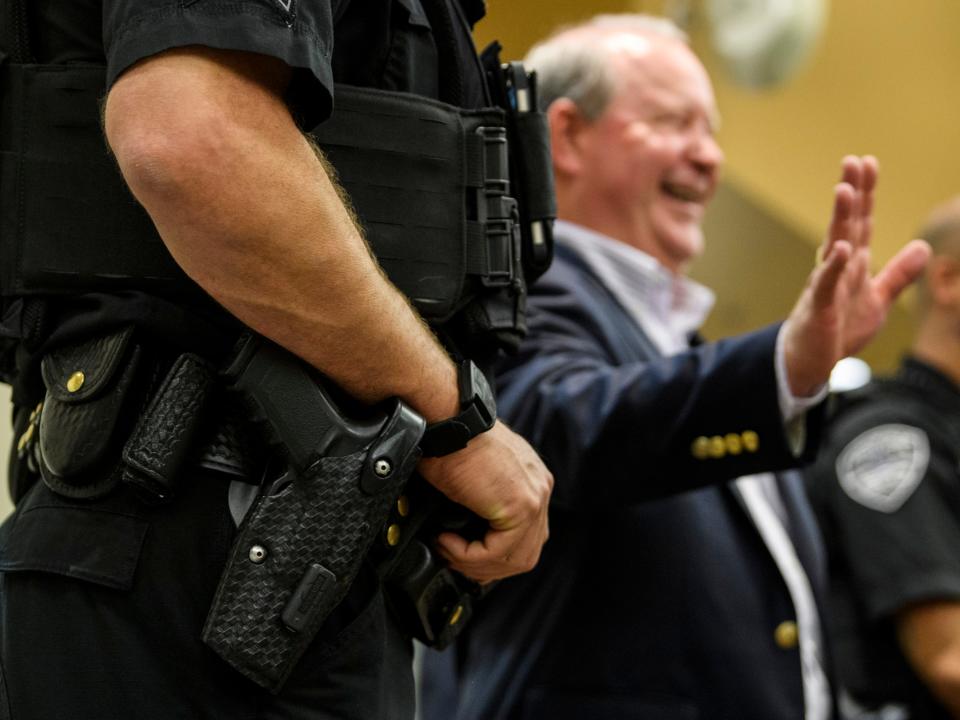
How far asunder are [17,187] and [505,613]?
923 millimetres

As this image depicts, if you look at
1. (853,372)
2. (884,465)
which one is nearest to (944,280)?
(884,465)

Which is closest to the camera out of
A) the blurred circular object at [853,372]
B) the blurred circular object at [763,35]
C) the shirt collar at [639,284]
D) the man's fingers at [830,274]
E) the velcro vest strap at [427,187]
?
the velcro vest strap at [427,187]

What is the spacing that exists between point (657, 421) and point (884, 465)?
78cm

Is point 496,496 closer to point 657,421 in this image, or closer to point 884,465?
point 657,421

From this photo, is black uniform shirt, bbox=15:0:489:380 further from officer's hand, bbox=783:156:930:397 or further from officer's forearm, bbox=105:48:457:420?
officer's hand, bbox=783:156:930:397

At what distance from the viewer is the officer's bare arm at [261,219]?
73 centimetres

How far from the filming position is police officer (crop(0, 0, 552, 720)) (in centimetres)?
A: 74

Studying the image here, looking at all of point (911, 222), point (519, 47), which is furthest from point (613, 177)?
point (911, 222)

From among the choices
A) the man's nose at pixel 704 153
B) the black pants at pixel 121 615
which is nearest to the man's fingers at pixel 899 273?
the man's nose at pixel 704 153

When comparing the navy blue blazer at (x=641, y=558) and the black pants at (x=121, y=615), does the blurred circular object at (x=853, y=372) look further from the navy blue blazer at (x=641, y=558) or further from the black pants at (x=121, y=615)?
the black pants at (x=121, y=615)

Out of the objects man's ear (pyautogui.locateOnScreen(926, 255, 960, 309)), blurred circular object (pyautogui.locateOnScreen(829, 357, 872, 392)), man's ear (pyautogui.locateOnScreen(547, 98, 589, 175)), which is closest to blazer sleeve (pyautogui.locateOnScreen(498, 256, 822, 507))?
man's ear (pyautogui.locateOnScreen(547, 98, 589, 175))

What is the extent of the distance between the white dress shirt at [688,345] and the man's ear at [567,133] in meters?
0.10

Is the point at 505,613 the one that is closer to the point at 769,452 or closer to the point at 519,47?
the point at 769,452

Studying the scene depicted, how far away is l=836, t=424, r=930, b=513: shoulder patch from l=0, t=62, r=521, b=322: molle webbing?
1285 millimetres
